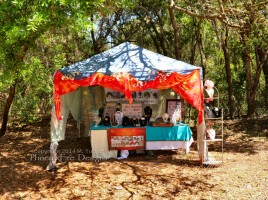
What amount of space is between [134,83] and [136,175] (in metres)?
1.72

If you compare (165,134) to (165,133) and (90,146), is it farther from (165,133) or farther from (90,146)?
(90,146)

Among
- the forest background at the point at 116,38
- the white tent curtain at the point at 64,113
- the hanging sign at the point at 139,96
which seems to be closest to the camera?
the forest background at the point at 116,38

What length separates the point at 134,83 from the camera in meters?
6.14

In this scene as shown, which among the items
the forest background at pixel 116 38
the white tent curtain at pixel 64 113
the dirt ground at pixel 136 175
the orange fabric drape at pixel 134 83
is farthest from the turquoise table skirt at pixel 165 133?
the forest background at pixel 116 38

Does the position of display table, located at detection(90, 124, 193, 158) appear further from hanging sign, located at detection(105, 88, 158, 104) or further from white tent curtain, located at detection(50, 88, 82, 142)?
hanging sign, located at detection(105, 88, 158, 104)

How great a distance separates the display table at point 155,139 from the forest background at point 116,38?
2047 millimetres

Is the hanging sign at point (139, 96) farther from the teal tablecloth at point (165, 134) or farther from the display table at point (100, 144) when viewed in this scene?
the display table at point (100, 144)

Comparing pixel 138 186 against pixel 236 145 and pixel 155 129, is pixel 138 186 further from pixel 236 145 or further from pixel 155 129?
pixel 236 145


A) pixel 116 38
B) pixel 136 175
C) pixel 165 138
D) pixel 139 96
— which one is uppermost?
pixel 116 38

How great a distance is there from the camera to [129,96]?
5.97 metres

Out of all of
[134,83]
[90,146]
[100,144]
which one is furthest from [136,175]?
[90,146]

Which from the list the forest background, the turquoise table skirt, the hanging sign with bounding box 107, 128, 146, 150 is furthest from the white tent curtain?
the forest background

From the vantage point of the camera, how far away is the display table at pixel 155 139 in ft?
22.0

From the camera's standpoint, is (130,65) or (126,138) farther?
(126,138)
